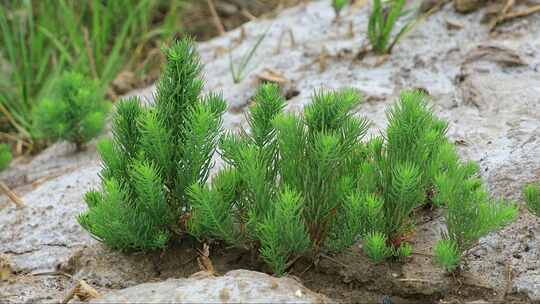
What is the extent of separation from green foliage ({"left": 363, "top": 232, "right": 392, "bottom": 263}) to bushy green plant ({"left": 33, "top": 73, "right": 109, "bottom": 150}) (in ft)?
6.19

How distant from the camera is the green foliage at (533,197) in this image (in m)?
2.40

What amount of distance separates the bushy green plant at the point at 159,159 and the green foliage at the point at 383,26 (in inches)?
59.3

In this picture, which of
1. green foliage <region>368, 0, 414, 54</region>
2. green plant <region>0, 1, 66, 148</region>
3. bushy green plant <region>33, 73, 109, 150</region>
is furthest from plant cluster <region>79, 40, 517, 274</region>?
green plant <region>0, 1, 66, 148</region>

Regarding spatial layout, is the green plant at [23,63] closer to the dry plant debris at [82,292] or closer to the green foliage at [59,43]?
the green foliage at [59,43]

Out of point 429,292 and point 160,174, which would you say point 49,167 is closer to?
point 160,174

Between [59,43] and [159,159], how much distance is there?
2.57 metres

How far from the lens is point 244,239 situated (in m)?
2.43

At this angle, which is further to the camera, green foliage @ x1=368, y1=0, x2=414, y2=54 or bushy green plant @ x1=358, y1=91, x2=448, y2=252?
green foliage @ x1=368, y1=0, x2=414, y2=54

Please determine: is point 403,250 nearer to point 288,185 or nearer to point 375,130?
point 288,185

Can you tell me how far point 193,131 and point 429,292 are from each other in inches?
36.3

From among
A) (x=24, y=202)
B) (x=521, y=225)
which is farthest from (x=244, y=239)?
(x=24, y=202)

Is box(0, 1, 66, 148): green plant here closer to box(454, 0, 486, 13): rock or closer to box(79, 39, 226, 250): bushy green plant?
box(79, 39, 226, 250): bushy green plant

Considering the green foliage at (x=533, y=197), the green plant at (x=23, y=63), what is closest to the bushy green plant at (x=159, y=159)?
the green foliage at (x=533, y=197)

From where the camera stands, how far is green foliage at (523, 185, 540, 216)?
2.40 meters
